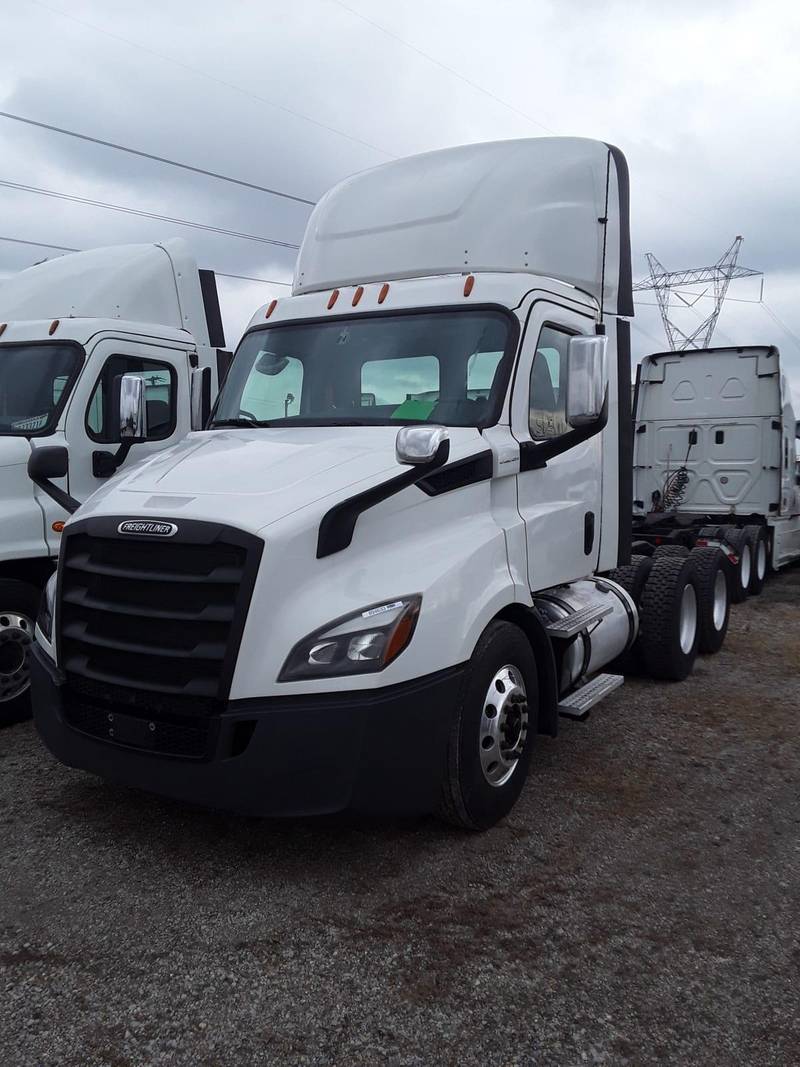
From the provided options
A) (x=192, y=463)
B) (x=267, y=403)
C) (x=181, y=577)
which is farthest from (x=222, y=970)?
(x=267, y=403)

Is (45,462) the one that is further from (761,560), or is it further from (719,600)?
(761,560)

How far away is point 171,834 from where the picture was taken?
13.8ft

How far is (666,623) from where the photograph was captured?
716cm

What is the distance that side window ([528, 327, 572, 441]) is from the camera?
4867 millimetres

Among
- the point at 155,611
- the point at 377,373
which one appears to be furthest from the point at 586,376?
the point at 155,611

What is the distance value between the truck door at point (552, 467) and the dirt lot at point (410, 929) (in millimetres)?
1270

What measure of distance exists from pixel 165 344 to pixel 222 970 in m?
5.01

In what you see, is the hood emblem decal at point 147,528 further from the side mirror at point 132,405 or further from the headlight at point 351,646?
the side mirror at point 132,405

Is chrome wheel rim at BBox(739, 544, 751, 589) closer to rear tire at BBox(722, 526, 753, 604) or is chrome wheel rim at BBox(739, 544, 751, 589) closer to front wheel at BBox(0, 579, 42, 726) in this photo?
rear tire at BBox(722, 526, 753, 604)

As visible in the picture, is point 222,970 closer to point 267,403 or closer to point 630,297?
point 267,403

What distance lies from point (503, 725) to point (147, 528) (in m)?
1.90

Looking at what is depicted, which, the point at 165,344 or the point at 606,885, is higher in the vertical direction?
the point at 165,344

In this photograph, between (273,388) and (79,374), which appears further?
(79,374)

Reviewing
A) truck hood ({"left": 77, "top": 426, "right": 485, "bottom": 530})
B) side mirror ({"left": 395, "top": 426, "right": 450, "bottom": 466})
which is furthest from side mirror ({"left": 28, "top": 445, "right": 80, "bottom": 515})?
side mirror ({"left": 395, "top": 426, "right": 450, "bottom": 466})
